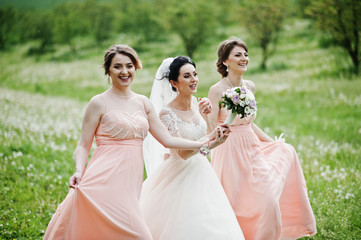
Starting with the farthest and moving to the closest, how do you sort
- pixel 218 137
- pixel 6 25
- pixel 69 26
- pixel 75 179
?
pixel 6 25
pixel 69 26
pixel 218 137
pixel 75 179

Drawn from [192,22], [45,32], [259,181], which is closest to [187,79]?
[259,181]

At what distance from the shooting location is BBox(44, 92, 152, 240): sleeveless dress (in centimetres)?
449

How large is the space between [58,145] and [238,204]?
22.1 ft

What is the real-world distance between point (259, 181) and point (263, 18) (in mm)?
22548

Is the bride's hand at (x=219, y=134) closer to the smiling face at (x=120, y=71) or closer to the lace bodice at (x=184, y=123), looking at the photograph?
the lace bodice at (x=184, y=123)

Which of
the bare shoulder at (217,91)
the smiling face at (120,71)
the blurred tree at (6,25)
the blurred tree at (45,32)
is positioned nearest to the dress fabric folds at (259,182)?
the bare shoulder at (217,91)

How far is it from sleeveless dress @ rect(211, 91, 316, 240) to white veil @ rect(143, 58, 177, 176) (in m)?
0.95

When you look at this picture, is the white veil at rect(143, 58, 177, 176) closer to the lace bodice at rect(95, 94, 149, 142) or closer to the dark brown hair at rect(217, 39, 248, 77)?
the dark brown hair at rect(217, 39, 248, 77)

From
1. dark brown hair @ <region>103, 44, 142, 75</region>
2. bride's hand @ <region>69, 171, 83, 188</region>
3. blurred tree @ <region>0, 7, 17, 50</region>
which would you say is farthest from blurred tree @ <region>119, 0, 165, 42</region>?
bride's hand @ <region>69, 171, 83, 188</region>

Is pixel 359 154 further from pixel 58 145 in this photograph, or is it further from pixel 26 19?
pixel 26 19

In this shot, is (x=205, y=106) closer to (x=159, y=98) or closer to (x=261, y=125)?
(x=159, y=98)

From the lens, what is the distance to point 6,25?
41312 millimetres

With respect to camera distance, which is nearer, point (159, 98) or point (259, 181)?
point (259, 181)

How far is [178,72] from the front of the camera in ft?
19.1
